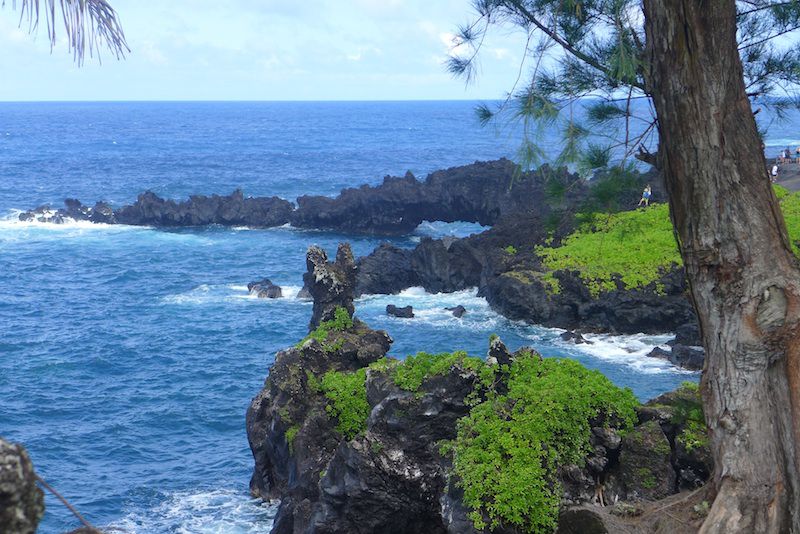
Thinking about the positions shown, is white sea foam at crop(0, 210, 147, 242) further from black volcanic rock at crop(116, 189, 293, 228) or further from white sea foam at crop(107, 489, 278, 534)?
white sea foam at crop(107, 489, 278, 534)

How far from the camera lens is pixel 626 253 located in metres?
41.9

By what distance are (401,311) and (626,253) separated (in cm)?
1226

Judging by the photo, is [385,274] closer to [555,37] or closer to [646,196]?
[646,196]

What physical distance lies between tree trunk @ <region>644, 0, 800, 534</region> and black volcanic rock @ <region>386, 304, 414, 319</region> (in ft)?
116

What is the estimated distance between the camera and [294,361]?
71.3ft

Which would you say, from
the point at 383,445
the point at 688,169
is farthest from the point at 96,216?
the point at 688,169

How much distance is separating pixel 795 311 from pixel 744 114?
2269 millimetres

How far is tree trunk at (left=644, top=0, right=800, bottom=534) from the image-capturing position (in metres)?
9.05

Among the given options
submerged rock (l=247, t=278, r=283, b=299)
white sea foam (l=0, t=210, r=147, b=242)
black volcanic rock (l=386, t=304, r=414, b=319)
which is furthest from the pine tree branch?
white sea foam (l=0, t=210, r=147, b=242)

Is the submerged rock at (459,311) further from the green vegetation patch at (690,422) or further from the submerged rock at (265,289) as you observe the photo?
the green vegetation patch at (690,422)

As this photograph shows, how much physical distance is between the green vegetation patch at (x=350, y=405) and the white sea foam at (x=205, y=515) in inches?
238

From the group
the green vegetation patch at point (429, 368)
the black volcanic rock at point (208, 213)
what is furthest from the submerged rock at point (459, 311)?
the black volcanic rock at point (208, 213)

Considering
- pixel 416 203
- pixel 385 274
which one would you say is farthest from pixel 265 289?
pixel 416 203

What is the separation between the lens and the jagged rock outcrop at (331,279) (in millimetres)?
31625
